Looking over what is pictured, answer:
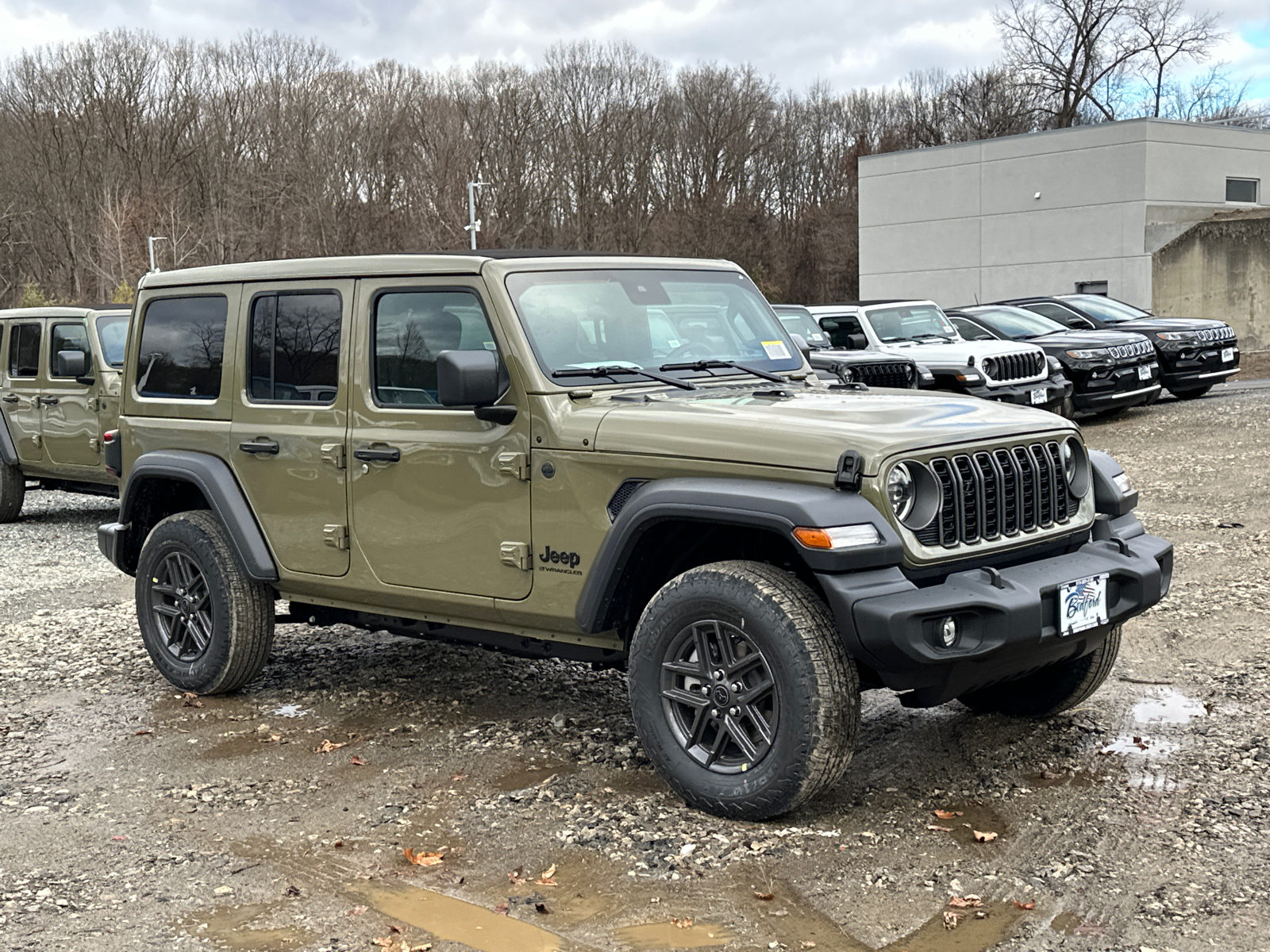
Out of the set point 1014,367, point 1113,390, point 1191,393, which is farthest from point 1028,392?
point 1191,393

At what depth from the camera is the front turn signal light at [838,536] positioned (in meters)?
4.22

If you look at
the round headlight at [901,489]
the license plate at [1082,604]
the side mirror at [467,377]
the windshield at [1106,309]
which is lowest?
the license plate at [1082,604]

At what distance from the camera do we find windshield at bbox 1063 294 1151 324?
20.6 metres

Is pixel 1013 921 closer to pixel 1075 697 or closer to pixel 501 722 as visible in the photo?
pixel 1075 697

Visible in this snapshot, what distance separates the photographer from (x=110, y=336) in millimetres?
12281

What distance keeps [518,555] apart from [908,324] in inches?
533

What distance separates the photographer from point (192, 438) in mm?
6371

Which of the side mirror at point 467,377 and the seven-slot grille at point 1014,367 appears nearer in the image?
the side mirror at point 467,377

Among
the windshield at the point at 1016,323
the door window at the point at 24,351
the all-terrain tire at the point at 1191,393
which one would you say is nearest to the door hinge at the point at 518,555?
the door window at the point at 24,351

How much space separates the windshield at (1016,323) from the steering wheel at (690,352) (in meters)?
14.2

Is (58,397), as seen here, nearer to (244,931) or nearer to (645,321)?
(645,321)

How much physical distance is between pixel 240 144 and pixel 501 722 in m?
68.0

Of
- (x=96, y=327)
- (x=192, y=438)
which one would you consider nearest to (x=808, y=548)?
(x=192, y=438)

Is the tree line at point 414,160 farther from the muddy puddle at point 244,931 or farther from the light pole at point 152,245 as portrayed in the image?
the muddy puddle at point 244,931
